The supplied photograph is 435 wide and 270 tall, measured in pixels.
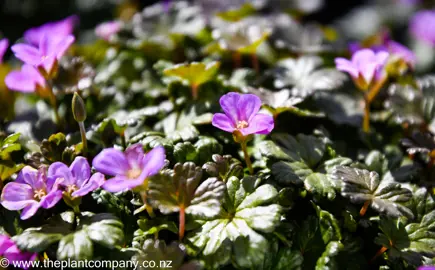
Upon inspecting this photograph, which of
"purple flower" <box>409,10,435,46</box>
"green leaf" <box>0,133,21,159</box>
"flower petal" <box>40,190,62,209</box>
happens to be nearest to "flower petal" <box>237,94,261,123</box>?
"flower petal" <box>40,190,62,209</box>

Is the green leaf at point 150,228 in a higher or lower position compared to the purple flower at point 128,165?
lower

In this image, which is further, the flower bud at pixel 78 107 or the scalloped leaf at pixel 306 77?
the scalloped leaf at pixel 306 77

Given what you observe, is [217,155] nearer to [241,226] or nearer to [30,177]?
[241,226]

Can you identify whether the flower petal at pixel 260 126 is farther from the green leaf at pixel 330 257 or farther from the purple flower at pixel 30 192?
the purple flower at pixel 30 192

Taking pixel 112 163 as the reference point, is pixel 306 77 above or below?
below

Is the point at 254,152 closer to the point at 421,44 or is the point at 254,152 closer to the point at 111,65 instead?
the point at 111,65

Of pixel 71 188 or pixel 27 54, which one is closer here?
pixel 71 188

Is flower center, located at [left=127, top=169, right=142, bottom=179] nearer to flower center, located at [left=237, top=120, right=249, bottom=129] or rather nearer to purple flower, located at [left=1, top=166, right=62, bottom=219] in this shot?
purple flower, located at [left=1, top=166, right=62, bottom=219]

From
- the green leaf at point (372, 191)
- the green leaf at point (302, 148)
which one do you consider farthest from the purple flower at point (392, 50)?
the green leaf at point (372, 191)

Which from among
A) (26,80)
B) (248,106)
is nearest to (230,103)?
(248,106)
